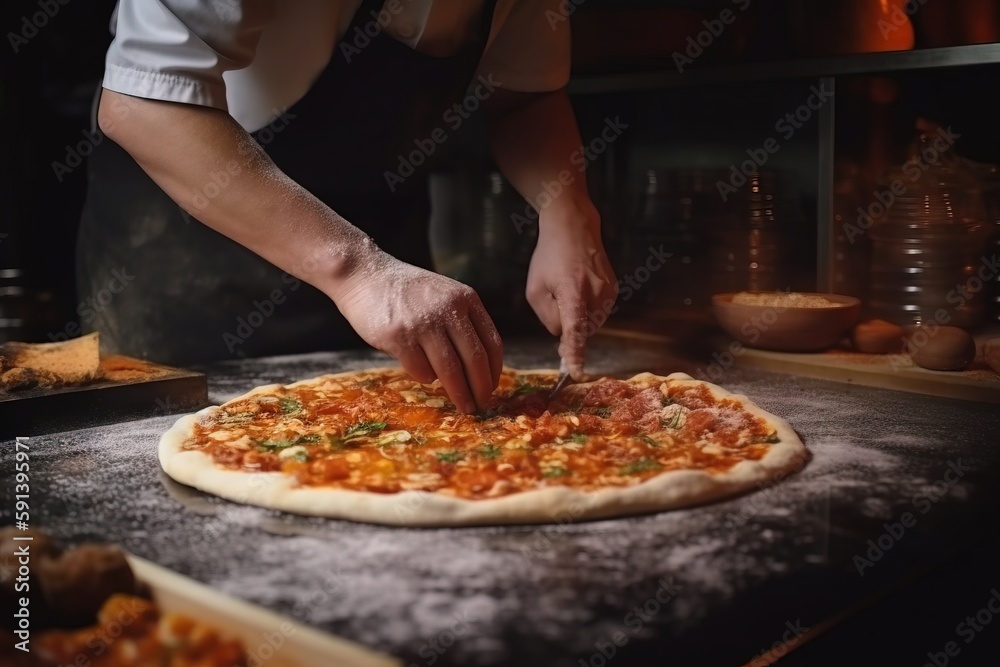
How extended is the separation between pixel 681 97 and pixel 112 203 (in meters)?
1.67

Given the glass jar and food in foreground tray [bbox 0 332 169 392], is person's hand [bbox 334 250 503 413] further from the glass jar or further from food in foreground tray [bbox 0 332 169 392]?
the glass jar

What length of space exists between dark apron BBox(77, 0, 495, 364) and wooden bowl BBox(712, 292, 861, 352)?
79 cm

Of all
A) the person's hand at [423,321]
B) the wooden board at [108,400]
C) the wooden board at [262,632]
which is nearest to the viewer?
the wooden board at [262,632]

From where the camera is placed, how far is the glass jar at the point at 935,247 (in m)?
2.13

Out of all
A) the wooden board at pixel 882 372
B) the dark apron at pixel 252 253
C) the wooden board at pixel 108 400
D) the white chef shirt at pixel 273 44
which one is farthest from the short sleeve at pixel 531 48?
the wooden board at pixel 108 400

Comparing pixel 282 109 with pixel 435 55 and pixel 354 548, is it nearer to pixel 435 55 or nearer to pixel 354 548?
pixel 435 55

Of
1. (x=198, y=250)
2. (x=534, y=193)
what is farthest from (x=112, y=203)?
(x=534, y=193)

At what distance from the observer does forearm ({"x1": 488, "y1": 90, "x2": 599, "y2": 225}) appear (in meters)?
2.04

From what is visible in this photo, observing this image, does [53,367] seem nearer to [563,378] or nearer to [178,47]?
[178,47]

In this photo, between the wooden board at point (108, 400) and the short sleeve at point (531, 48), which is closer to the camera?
the wooden board at point (108, 400)

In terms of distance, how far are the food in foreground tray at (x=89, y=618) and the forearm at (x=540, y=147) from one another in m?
1.26

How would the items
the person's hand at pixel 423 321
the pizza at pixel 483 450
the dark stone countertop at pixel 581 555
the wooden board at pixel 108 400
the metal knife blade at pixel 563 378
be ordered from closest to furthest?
the dark stone countertop at pixel 581 555
the pizza at pixel 483 450
the person's hand at pixel 423 321
the wooden board at pixel 108 400
the metal knife blade at pixel 563 378

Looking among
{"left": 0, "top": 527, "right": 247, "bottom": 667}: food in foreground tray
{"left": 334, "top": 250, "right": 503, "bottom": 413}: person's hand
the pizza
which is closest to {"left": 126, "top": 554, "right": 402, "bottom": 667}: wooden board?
{"left": 0, "top": 527, "right": 247, "bottom": 667}: food in foreground tray

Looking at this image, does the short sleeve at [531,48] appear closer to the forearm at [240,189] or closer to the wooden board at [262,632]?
the forearm at [240,189]
